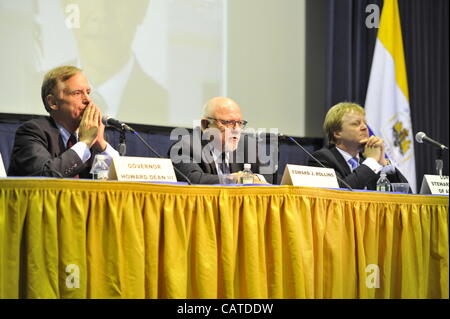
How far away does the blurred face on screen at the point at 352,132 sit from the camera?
3.97 m

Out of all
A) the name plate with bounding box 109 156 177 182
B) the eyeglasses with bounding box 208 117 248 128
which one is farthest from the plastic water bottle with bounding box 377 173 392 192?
the name plate with bounding box 109 156 177 182

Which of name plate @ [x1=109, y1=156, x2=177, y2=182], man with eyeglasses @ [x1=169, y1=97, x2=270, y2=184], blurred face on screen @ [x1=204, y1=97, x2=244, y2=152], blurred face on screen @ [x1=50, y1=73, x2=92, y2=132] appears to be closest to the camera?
name plate @ [x1=109, y1=156, x2=177, y2=182]

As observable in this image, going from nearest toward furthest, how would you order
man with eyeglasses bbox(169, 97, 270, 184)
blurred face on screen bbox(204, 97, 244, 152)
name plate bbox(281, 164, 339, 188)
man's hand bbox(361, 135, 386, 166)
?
name plate bbox(281, 164, 339, 188)
man with eyeglasses bbox(169, 97, 270, 184)
blurred face on screen bbox(204, 97, 244, 152)
man's hand bbox(361, 135, 386, 166)

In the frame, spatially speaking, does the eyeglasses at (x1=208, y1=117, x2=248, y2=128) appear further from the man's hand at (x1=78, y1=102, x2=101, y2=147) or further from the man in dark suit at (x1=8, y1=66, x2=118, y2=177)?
the man's hand at (x1=78, y1=102, x2=101, y2=147)

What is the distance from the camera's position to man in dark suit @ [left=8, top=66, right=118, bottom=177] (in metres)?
2.73

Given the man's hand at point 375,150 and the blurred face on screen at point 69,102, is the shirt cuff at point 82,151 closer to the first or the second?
the blurred face on screen at point 69,102

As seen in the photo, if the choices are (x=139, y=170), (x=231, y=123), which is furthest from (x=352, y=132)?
(x=139, y=170)

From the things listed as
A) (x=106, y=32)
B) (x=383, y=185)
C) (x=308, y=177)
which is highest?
(x=106, y=32)

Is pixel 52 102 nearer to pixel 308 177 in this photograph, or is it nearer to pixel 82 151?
pixel 82 151

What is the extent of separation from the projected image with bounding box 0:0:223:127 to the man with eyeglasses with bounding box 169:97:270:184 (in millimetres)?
800

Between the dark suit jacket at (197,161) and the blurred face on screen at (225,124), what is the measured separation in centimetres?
6

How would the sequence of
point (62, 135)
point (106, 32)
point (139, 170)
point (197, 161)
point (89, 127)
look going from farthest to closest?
point (106, 32) → point (197, 161) → point (62, 135) → point (89, 127) → point (139, 170)

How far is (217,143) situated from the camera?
354 centimetres

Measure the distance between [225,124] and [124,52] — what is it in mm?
1064
